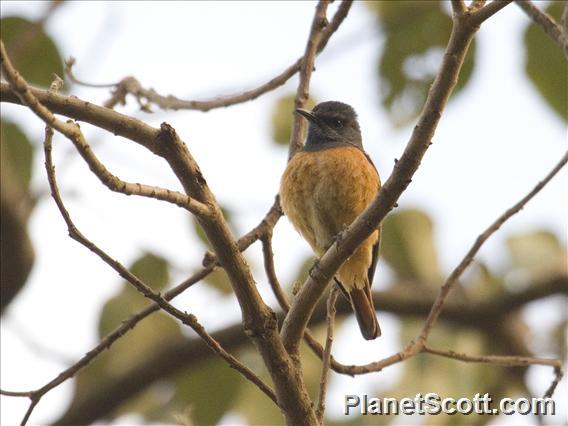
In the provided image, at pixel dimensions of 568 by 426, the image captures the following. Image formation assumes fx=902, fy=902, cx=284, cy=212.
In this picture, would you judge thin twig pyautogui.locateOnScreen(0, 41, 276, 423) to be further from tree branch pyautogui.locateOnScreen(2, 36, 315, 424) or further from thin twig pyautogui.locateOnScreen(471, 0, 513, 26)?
thin twig pyautogui.locateOnScreen(471, 0, 513, 26)

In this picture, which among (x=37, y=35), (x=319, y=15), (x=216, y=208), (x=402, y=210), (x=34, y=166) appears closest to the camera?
(x=216, y=208)

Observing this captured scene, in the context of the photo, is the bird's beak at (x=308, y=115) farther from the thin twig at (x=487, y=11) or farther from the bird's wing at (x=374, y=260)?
the thin twig at (x=487, y=11)

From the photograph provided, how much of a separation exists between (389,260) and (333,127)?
61.4 inches

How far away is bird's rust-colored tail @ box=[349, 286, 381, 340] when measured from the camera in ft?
17.7

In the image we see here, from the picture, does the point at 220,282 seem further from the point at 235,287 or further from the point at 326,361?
the point at 235,287

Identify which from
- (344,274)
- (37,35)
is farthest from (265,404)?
(37,35)

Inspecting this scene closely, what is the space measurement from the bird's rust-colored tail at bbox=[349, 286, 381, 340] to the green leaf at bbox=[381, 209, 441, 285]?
1.29 meters

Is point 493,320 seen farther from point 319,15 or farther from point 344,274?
point 319,15

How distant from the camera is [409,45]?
5543 millimetres

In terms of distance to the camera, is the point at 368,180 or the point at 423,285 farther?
the point at 423,285

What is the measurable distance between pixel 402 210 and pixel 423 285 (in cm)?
110

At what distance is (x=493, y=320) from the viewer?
7.74 meters

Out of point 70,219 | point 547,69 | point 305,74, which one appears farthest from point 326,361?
point 547,69

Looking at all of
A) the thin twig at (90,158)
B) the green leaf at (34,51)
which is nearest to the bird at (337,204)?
the green leaf at (34,51)
